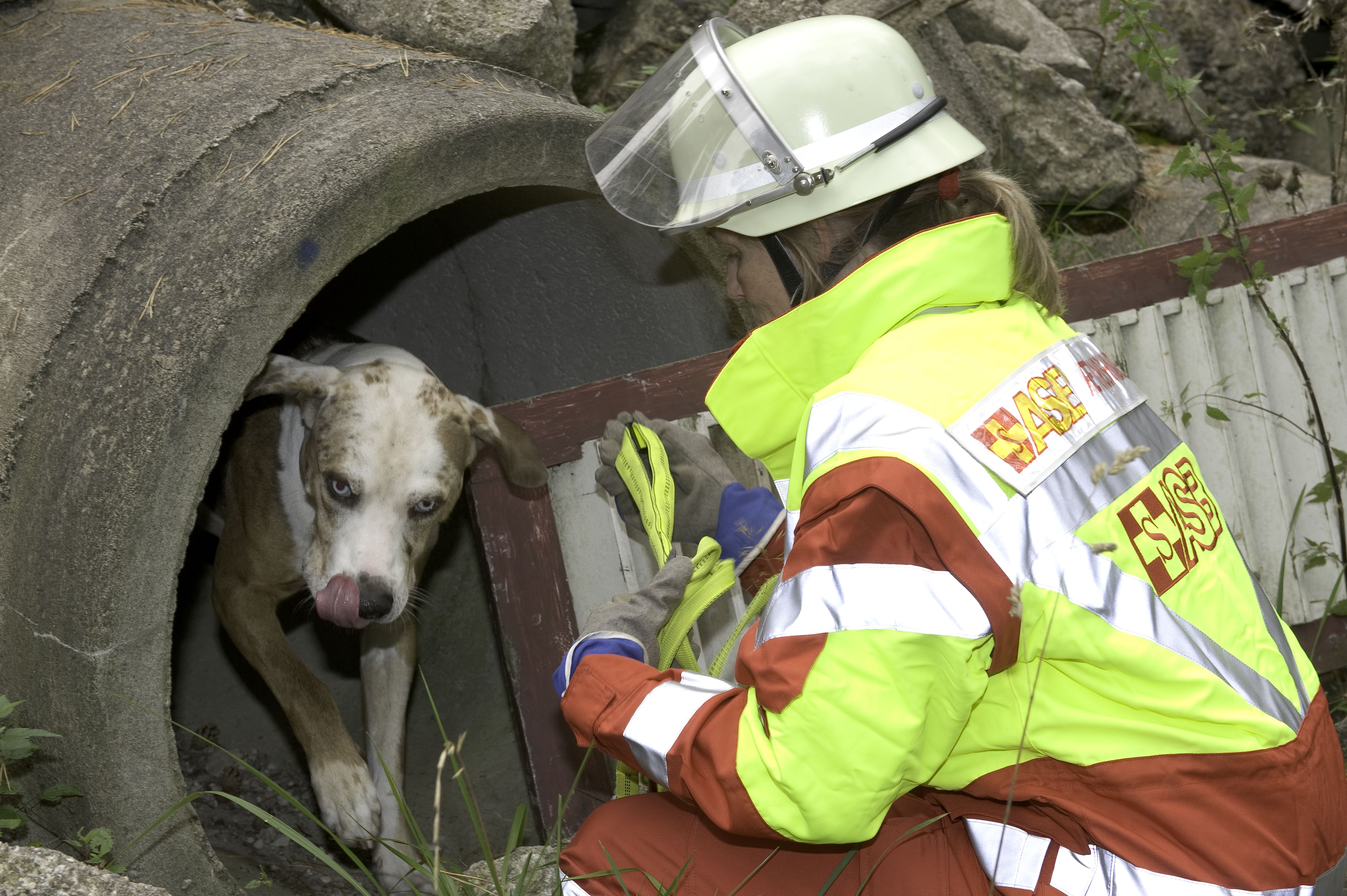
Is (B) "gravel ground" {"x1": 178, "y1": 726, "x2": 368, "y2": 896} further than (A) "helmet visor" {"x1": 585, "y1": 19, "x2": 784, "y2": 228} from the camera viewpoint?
Yes

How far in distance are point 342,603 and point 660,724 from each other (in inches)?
59.0

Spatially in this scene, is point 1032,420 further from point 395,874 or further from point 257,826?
point 257,826

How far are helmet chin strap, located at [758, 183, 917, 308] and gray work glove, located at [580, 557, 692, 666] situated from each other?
559mm

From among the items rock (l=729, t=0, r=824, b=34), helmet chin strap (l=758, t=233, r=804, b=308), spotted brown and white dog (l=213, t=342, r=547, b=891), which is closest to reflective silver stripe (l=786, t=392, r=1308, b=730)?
helmet chin strap (l=758, t=233, r=804, b=308)

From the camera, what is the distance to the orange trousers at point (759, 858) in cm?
194

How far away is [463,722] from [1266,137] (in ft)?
16.2

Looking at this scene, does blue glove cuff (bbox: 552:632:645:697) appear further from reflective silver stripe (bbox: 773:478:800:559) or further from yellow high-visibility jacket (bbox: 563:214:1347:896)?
reflective silver stripe (bbox: 773:478:800:559)

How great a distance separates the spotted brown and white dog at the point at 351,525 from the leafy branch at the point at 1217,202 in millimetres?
2112

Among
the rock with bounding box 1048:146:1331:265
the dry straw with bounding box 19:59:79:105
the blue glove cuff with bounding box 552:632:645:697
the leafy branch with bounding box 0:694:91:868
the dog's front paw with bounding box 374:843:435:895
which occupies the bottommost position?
the dog's front paw with bounding box 374:843:435:895

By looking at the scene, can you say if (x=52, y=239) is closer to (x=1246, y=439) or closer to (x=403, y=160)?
(x=403, y=160)

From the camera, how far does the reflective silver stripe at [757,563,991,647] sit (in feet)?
4.94

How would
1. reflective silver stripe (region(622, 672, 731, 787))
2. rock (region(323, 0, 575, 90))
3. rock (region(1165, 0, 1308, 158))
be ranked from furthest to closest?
1. rock (region(1165, 0, 1308, 158))
2. rock (region(323, 0, 575, 90))
3. reflective silver stripe (region(622, 672, 731, 787))

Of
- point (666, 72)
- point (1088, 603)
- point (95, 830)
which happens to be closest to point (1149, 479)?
point (1088, 603)

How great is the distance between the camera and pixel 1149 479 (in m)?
1.78
